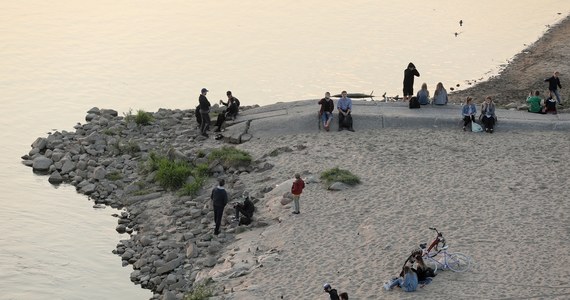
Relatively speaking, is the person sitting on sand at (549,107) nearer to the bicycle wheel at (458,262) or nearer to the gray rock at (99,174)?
the bicycle wheel at (458,262)

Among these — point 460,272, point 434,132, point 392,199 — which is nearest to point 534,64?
point 434,132

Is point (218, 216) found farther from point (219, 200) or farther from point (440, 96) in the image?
point (440, 96)

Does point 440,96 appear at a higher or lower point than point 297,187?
higher

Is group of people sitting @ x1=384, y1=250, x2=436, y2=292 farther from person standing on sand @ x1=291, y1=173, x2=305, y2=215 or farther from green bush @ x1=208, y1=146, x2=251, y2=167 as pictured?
green bush @ x1=208, y1=146, x2=251, y2=167

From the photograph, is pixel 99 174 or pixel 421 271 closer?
Result: pixel 421 271

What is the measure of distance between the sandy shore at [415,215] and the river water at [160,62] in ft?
12.6

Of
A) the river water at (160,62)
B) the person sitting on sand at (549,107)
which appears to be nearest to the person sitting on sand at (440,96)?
the person sitting on sand at (549,107)

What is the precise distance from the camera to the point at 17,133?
32.6 m

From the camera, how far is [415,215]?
2273 cm

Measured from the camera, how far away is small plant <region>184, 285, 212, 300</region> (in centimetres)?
2016

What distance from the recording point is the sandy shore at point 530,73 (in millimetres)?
34500

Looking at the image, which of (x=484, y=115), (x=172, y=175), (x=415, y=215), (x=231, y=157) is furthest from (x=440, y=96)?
(x=172, y=175)

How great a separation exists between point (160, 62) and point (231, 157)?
51.2 ft

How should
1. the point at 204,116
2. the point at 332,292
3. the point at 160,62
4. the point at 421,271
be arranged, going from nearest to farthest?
1. the point at 332,292
2. the point at 421,271
3. the point at 204,116
4. the point at 160,62
